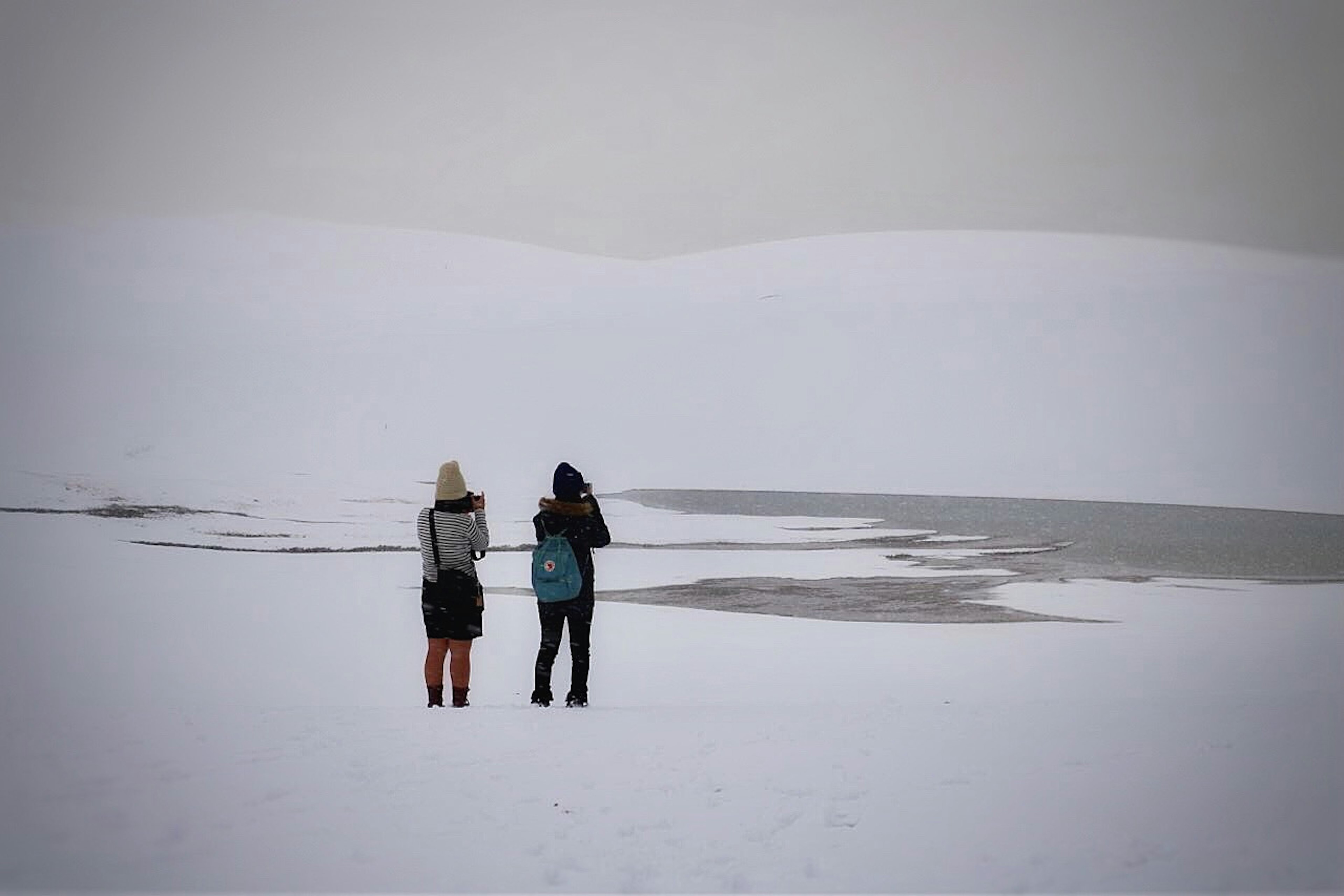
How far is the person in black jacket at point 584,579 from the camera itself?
5.48 meters

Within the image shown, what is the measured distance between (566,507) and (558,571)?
0.31 meters

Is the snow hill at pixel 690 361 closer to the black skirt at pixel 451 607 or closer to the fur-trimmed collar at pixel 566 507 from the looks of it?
the black skirt at pixel 451 607

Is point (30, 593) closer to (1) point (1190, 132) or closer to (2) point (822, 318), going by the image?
(1) point (1190, 132)

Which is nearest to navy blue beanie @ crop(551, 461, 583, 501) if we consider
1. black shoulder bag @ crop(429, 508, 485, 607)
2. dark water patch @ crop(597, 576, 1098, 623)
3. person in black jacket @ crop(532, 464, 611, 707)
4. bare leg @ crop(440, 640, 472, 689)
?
person in black jacket @ crop(532, 464, 611, 707)

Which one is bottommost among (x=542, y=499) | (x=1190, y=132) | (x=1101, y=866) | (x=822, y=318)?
(x=1101, y=866)

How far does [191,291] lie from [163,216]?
3467 millimetres

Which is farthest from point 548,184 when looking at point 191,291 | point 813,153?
point 191,291

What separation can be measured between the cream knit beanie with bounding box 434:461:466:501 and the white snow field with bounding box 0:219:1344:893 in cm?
102

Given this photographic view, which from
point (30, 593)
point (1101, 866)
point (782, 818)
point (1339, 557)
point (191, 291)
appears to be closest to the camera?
point (1101, 866)

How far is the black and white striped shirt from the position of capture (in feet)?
17.8

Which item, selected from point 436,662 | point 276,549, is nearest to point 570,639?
point 436,662

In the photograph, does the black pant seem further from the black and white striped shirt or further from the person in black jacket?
the black and white striped shirt

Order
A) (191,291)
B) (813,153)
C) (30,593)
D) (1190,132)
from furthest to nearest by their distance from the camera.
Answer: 1. (191,291)
2. (813,153)
3. (1190,132)
4. (30,593)

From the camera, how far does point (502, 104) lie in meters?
17.2
